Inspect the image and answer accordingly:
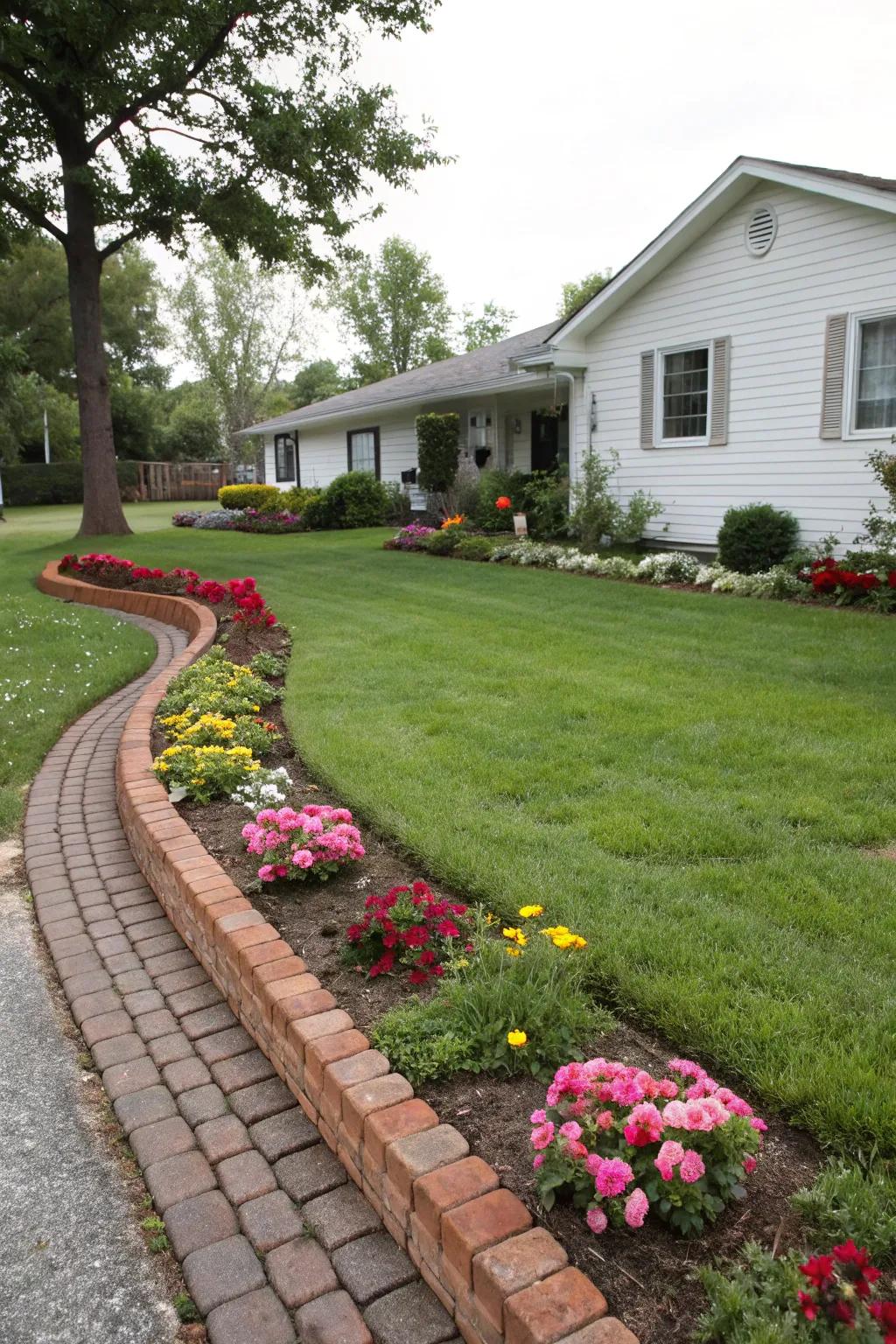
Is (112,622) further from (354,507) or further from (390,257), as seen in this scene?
(390,257)

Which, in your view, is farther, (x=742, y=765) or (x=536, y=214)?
(x=536, y=214)

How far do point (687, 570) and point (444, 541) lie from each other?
4567 mm

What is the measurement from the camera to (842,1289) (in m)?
1.42

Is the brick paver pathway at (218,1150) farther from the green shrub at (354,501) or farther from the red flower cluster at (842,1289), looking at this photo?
Result: the green shrub at (354,501)

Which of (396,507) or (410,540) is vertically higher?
(396,507)

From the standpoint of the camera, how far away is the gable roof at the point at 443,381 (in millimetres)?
17625

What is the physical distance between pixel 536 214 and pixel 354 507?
2710 cm

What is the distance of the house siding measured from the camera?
992cm

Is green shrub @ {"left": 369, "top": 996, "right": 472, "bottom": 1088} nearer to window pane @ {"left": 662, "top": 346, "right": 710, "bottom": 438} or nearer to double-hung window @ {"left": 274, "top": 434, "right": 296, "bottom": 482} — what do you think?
window pane @ {"left": 662, "top": 346, "right": 710, "bottom": 438}

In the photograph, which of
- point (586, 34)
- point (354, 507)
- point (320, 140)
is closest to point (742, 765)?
point (586, 34)

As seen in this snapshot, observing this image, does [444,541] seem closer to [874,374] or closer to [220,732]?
[874,374]

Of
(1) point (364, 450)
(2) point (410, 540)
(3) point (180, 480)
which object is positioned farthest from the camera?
(3) point (180, 480)

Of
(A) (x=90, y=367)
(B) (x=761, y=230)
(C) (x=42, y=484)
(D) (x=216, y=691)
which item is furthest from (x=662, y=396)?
(C) (x=42, y=484)

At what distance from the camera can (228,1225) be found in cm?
204
